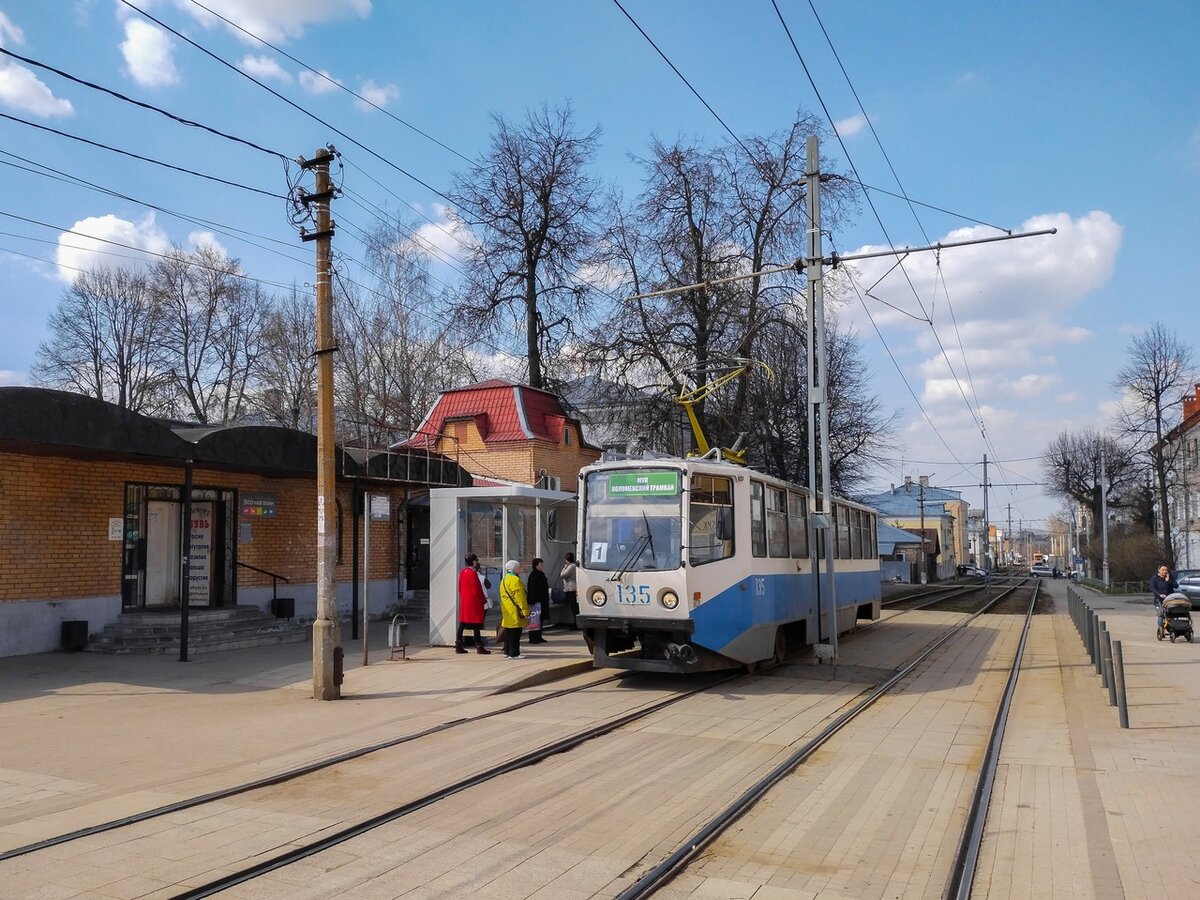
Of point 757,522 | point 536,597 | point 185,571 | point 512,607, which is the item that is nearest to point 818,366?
point 757,522

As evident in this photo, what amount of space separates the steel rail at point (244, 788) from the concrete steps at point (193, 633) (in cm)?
713

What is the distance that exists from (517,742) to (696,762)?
6.13 ft

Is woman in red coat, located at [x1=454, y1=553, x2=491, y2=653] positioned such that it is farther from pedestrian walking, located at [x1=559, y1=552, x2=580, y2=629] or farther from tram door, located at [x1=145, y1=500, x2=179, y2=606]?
tram door, located at [x1=145, y1=500, x2=179, y2=606]

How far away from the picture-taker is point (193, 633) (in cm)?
1595

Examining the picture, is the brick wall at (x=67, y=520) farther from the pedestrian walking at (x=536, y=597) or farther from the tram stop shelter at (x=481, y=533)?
the pedestrian walking at (x=536, y=597)

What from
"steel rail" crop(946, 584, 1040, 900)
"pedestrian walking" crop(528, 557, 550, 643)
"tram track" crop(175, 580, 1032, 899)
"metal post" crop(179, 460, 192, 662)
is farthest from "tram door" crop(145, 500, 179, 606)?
"steel rail" crop(946, 584, 1040, 900)

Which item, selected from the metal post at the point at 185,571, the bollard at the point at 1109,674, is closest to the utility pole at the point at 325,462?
the metal post at the point at 185,571

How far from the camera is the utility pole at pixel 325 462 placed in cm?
1188

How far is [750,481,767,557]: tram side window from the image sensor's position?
44.2ft

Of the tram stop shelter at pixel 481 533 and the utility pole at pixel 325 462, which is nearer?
the utility pole at pixel 325 462

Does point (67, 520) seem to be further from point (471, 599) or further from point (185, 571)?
point (471, 599)

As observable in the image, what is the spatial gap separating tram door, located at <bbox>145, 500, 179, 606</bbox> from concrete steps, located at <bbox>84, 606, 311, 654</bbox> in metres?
0.83

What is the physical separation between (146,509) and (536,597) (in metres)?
7.28

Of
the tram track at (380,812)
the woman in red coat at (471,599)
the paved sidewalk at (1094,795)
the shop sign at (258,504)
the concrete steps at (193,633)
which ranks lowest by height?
the paved sidewalk at (1094,795)
